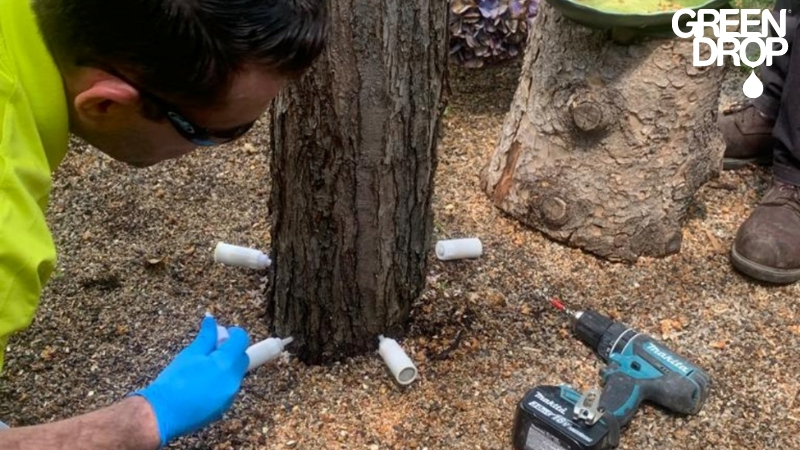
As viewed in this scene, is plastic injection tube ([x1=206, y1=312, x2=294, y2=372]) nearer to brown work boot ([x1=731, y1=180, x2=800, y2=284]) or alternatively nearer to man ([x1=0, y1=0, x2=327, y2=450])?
man ([x1=0, y1=0, x2=327, y2=450])

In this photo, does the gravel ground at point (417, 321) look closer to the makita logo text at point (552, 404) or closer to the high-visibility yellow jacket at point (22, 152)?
the makita logo text at point (552, 404)

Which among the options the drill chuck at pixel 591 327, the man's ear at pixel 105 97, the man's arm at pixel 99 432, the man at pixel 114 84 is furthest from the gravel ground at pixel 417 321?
the man's ear at pixel 105 97

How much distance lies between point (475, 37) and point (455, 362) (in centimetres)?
105

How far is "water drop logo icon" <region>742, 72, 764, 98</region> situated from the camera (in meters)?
2.40

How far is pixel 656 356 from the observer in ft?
5.52

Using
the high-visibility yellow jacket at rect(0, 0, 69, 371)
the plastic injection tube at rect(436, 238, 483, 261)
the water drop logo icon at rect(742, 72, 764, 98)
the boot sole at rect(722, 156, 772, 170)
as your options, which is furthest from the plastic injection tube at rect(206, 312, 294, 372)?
the water drop logo icon at rect(742, 72, 764, 98)

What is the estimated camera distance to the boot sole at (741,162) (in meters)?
2.34

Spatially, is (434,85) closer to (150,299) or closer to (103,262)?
(150,299)

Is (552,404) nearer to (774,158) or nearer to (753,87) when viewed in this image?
(774,158)

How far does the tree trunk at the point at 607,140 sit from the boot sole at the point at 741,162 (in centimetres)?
26

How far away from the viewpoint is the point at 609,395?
1.60 m

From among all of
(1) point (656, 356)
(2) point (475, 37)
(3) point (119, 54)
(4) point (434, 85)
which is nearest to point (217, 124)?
(3) point (119, 54)

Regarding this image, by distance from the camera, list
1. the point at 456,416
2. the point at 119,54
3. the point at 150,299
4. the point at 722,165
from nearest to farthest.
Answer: the point at 119,54 → the point at 456,416 → the point at 150,299 → the point at 722,165

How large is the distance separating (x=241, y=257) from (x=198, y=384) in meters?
0.59
